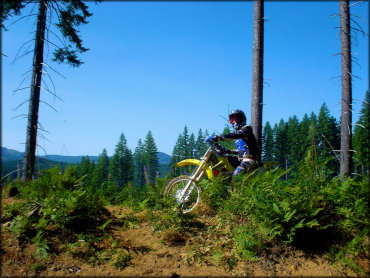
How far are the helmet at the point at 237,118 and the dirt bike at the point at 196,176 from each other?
869 mm

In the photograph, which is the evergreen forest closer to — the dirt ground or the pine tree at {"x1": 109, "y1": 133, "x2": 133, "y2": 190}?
the dirt ground

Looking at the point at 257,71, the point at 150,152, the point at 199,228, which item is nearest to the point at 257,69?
the point at 257,71

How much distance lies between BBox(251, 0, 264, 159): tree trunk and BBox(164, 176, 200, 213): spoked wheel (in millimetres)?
3535

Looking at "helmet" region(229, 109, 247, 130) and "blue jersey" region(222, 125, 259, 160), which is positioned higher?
"helmet" region(229, 109, 247, 130)

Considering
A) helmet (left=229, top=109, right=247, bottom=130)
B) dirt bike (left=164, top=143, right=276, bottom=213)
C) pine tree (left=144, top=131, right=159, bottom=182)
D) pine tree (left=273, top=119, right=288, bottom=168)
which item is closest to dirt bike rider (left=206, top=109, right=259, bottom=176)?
helmet (left=229, top=109, right=247, bottom=130)

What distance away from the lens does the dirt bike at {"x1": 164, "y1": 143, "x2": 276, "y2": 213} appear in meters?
5.70

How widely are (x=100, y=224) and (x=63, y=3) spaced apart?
306 inches

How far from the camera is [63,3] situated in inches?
340

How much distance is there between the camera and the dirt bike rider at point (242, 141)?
6135 millimetres

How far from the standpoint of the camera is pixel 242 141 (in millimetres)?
6562

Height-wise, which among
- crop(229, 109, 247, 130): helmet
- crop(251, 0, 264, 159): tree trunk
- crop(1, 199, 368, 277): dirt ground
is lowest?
crop(1, 199, 368, 277): dirt ground

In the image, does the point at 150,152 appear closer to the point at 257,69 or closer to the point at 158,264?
the point at 257,69

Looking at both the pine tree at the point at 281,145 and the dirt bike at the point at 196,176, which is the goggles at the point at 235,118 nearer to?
the dirt bike at the point at 196,176

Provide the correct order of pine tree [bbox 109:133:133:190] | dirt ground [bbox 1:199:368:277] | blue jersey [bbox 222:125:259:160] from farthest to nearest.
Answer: pine tree [bbox 109:133:133:190], blue jersey [bbox 222:125:259:160], dirt ground [bbox 1:199:368:277]
